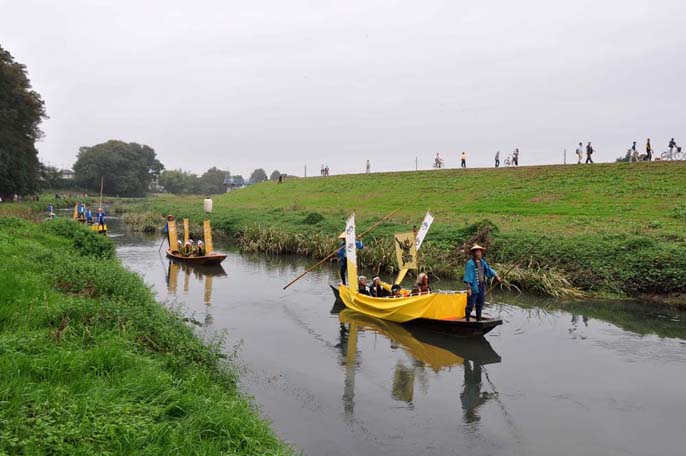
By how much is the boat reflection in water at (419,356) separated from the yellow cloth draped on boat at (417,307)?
0.33m

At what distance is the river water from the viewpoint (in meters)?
8.42

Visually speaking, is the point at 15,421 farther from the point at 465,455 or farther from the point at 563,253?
the point at 563,253

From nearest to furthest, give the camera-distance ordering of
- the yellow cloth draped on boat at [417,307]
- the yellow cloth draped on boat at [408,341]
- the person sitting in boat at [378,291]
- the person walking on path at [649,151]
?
the yellow cloth draped on boat at [408,341] → the yellow cloth draped on boat at [417,307] → the person sitting in boat at [378,291] → the person walking on path at [649,151]

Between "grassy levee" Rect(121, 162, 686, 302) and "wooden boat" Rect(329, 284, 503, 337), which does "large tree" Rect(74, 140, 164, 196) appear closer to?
"grassy levee" Rect(121, 162, 686, 302)

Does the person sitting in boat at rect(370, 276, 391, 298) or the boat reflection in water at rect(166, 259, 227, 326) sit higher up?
the person sitting in boat at rect(370, 276, 391, 298)

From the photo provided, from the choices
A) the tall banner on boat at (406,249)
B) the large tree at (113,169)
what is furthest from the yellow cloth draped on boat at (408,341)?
the large tree at (113,169)

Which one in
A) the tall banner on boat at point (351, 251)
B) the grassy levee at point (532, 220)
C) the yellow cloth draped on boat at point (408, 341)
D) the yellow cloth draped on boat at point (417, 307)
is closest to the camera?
the yellow cloth draped on boat at point (408, 341)

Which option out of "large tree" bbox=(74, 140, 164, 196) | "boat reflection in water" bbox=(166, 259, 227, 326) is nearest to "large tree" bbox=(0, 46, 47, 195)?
"boat reflection in water" bbox=(166, 259, 227, 326)

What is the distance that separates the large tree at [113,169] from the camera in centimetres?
10119

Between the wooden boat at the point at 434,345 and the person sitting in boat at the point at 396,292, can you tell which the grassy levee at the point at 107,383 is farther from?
the person sitting in boat at the point at 396,292

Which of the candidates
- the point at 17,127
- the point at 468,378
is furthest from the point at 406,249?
the point at 17,127

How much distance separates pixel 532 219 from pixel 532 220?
1.28 feet

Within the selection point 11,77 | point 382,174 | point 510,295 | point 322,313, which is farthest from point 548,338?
point 11,77

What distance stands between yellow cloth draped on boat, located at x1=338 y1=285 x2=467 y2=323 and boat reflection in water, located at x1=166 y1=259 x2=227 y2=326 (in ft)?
20.1
